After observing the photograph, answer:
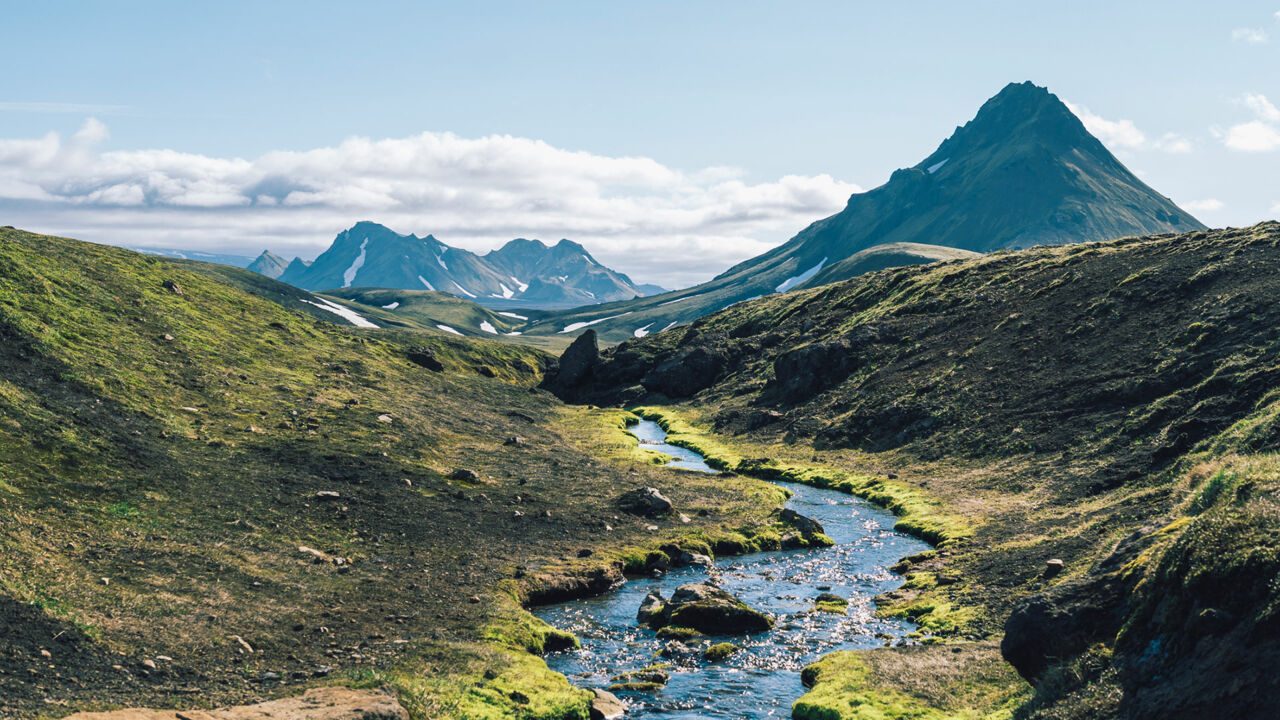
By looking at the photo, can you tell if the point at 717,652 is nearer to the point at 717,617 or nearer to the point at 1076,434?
the point at 717,617

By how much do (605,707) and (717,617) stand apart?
36.7 feet

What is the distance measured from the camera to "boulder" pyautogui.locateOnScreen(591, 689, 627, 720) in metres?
31.6

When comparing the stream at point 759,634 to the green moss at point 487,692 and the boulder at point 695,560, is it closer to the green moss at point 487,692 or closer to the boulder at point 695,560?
the boulder at point 695,560

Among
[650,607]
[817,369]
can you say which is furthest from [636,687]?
[817,369]

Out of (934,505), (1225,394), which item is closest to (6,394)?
(934,505)

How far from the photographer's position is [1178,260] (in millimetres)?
106250

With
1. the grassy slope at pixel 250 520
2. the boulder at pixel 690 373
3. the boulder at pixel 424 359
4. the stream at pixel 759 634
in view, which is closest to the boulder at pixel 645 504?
the grassy slope at pixel 250 520

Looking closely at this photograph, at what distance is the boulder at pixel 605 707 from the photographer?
31.6 meters

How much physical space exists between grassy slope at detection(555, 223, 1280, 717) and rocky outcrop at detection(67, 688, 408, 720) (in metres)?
16.6

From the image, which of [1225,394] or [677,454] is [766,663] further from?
[677,454]

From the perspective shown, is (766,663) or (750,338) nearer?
(766,663)

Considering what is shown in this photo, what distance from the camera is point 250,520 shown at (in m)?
49.4

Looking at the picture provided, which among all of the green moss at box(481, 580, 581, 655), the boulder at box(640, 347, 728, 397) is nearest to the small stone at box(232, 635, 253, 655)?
the green moss at box(481, 580, 581, 655)

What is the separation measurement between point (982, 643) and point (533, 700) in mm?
21108
